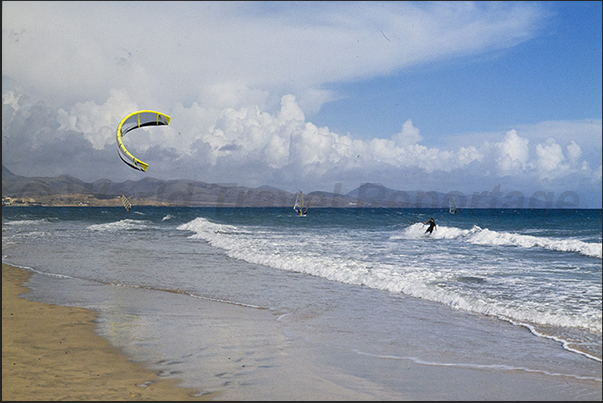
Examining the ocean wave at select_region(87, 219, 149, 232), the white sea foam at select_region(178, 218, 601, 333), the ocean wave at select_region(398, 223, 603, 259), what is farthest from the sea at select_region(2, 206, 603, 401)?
the ocean wave at select_region(87, 219, 149, 232)

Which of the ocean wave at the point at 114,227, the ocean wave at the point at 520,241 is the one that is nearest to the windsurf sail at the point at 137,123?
the ocean wave at the point at 520,241

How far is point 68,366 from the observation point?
6.18 m

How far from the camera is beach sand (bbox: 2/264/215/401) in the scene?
522 cm

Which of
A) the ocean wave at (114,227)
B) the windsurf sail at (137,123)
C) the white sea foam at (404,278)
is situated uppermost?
the windsurf sail at (137,123)

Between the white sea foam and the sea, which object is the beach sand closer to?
the sea

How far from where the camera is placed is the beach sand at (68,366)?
522 cm

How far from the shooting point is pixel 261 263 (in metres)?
18.3

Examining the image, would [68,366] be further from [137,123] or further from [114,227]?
[114,227]

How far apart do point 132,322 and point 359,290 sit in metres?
6.18

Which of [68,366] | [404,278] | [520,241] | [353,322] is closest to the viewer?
[68,366]

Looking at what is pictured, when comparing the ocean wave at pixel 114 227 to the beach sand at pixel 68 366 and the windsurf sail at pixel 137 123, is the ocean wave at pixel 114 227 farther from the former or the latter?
the beach sand at pixel 68 366

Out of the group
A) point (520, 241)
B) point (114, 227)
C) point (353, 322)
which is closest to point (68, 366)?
point (353, 322)

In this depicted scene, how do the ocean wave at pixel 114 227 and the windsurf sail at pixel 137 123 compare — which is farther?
the ocean wave at pixel 114 227

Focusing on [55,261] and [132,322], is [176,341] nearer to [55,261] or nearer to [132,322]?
[132,322]
